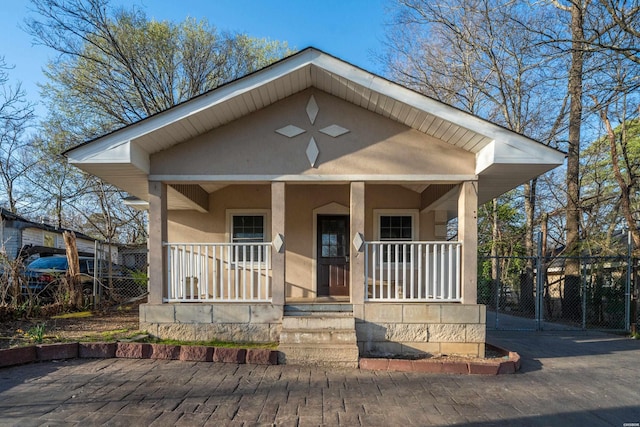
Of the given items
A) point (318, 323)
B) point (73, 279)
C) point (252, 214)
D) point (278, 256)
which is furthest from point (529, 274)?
point (73, 279)

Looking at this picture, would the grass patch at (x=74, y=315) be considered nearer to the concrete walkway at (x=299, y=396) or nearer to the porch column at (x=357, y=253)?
the concrete walkway at (x=299, y=396)

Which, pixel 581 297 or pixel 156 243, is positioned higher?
A: pixel 156 243

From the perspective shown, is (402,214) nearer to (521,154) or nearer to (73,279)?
(521,154)

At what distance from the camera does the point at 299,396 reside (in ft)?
14.2

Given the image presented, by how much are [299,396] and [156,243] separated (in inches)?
147

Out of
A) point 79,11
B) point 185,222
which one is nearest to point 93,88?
point 79,11

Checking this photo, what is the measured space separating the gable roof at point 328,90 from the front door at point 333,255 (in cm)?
315

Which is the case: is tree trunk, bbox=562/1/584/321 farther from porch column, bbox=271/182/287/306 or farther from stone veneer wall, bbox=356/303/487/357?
porch column, bbox=271/182/287/306

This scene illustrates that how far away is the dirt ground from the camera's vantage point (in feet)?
19.6

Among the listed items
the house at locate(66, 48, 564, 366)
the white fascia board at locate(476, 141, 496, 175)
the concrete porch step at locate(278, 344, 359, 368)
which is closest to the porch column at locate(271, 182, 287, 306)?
the house at locate(66, 48, 564, 366)

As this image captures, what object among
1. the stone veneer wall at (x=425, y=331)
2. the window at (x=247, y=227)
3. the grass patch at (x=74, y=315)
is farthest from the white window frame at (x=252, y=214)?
the grass patch at (x=74, y=315)

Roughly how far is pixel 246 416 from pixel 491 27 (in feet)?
46.8

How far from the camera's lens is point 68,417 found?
3.64m

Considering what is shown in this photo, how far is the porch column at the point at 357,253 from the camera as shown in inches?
246
